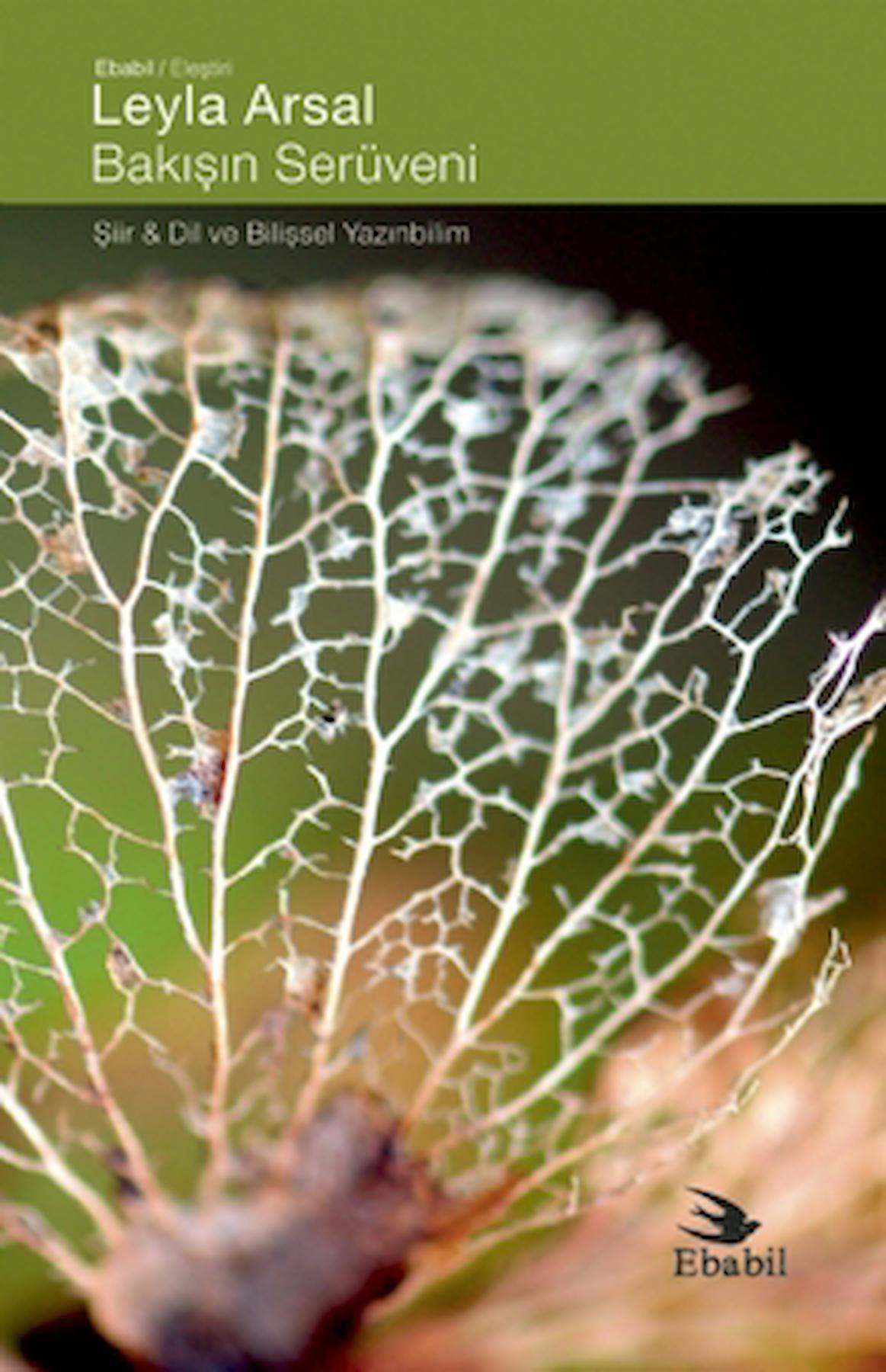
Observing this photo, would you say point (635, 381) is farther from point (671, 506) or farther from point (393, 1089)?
point (393, 1089)
